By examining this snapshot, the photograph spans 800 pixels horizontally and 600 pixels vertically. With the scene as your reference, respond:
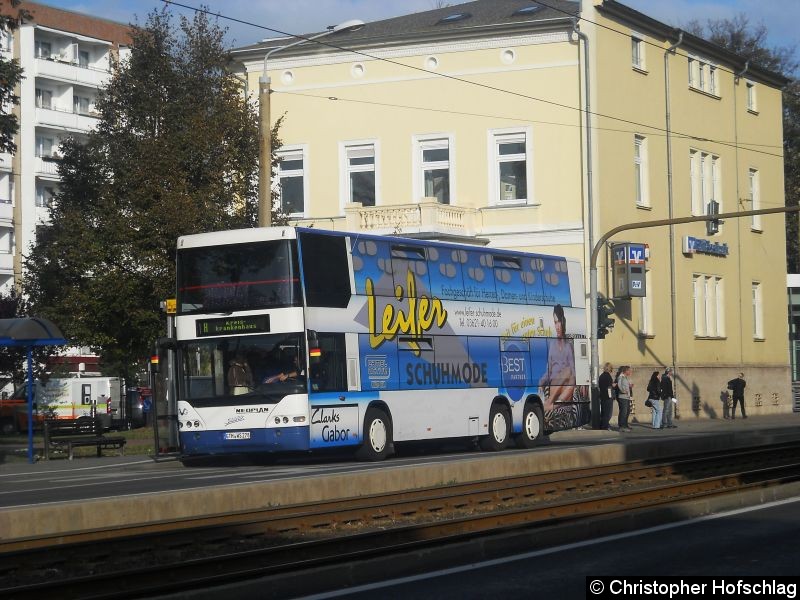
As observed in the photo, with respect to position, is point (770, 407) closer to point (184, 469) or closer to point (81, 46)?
point (184, 469)

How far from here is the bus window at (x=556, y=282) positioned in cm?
3066

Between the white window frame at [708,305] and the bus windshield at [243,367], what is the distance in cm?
2817

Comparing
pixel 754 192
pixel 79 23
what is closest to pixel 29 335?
pixel 754 192

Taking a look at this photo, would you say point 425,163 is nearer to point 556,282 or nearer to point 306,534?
point 556,282

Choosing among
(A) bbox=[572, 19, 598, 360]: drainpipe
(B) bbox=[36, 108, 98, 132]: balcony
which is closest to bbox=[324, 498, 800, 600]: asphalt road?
(A) bbox=[572, 19, 598, 360]: drainpipe

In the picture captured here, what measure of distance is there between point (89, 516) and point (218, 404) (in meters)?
10.3

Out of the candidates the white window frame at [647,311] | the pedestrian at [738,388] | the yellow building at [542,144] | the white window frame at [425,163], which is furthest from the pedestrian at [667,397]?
the white window frame at [425,163]

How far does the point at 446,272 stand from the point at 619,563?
53.8 feet

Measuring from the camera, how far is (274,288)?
2397cm

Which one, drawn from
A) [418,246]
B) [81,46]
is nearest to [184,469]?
[418,246]

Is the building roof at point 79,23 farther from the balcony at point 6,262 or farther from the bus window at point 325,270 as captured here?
the bus window at point 325,270

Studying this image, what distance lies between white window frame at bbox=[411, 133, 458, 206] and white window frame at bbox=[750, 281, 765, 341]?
15644 millimetres

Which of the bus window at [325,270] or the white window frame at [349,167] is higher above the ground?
the white window frame at [349,167]

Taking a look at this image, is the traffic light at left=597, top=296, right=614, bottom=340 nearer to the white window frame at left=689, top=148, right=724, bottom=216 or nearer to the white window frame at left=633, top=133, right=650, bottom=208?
the white window frame at left=633, top=133, right=650, bottom=208
